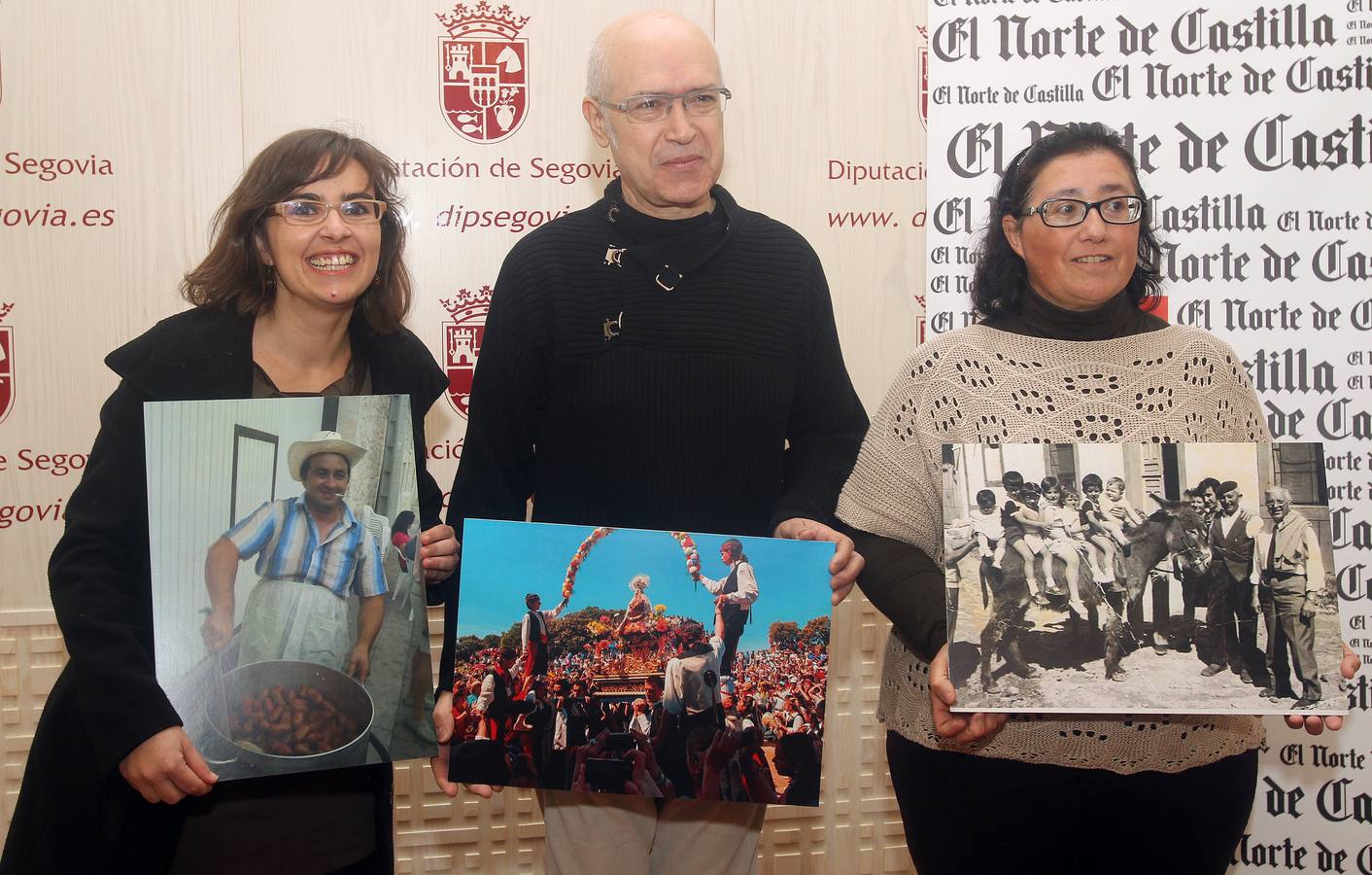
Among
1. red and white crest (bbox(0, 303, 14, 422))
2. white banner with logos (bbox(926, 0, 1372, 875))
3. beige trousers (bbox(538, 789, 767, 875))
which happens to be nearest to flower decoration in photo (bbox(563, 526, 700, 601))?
beige trousers (bbox(538, 789, 767, 875))

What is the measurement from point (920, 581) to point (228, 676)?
3.80 feet

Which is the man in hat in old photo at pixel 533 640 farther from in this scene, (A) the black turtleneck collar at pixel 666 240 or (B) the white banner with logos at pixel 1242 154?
(B) the white banner with logos at pixel 1242 154

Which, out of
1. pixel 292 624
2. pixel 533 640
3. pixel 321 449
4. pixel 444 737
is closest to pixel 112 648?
pixel 292 624

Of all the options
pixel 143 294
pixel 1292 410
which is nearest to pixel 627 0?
pixel 143 294

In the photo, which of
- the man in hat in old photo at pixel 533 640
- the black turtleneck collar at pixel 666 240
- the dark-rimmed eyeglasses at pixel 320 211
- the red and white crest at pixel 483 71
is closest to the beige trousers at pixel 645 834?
the man in hat in old photo at pixel 533 640

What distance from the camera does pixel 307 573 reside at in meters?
1.61

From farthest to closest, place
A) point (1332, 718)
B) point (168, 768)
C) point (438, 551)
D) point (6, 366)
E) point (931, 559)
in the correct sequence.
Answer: point (6, 366) → point (931, 559) → point (438, 551) → point (1332, 718) → point (168, 768)

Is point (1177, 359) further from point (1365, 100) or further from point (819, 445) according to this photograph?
point (1365, 100)

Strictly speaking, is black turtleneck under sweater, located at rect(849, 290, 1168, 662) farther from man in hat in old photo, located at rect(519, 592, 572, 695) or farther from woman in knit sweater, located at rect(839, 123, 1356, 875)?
man in hat in old photo, located at rect(519, 592, 572, 695)

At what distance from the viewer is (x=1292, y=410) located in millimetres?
2773

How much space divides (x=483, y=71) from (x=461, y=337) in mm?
799

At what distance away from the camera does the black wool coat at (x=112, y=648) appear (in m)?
1.58

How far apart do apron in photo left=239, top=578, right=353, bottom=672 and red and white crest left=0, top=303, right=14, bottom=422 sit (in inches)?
72.6

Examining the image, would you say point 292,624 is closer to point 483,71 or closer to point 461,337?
point 461,337
